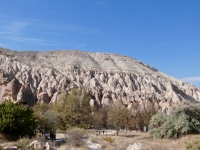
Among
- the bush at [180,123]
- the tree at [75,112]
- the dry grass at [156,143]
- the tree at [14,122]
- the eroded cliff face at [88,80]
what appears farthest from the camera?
the eroded cliff face at [88,80]

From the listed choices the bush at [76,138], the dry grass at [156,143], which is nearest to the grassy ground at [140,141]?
the dry grass at [156,143]

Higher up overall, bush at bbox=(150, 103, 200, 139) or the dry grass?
bush at bbox=(150, 103, 200, 139)

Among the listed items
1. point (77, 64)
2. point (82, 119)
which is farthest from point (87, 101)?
point (77, 64)

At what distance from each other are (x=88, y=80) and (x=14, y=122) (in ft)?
273

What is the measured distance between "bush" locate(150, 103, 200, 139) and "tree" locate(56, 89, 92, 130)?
1206cm

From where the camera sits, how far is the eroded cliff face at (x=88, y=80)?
8244 centimetres

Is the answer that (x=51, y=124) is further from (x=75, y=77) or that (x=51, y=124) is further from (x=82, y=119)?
(x=75, y=77)

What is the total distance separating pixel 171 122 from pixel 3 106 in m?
18.9

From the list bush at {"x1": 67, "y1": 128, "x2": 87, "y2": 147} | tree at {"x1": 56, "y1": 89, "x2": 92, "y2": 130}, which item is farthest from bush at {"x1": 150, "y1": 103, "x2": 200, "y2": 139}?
tree at {"x1": 56, "y1": 89, "x2": 92, "y2": 130}

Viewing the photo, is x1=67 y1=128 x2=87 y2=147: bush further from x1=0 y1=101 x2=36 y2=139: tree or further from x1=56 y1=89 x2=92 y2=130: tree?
x1=56 y1=89 x2=92 y2=130: tree

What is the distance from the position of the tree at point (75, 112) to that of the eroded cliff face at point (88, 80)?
13.1m

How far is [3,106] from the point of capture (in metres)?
26.6

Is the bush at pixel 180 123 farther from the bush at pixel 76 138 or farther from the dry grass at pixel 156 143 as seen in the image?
the bush at pixel 76 138

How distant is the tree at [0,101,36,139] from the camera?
81.1ft
